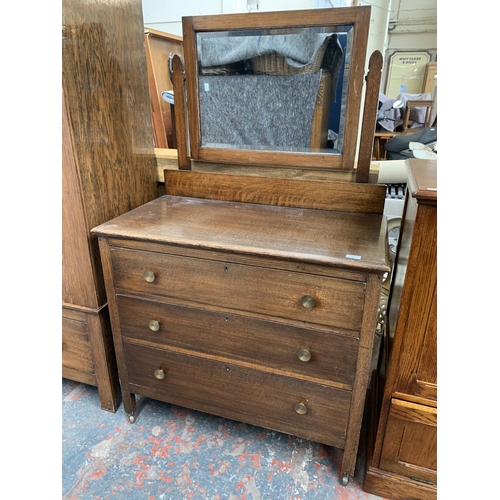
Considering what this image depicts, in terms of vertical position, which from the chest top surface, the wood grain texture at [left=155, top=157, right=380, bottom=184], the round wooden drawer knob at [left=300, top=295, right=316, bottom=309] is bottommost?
the round wooden drawer knob at [left=300, top=295, right=316, bottom=309]

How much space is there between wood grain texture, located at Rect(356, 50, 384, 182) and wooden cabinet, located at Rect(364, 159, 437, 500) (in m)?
0.15

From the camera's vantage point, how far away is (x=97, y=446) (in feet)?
4.32

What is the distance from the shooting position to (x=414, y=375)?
3.26 feet

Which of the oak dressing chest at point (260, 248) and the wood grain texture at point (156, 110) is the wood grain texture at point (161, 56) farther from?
the oak dressing chest at point (260, 248)

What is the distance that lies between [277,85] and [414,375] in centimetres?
102

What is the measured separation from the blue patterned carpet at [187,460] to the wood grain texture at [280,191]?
856mm

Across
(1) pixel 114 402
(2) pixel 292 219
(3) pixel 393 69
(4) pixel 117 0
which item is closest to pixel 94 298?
(1) pixel 114 402

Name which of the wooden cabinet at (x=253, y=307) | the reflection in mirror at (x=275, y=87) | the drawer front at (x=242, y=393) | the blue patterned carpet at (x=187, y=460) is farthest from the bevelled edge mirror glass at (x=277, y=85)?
the blue patterned carpet at (x=187, y=460)

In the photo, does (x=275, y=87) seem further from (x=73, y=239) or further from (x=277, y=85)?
(x=73, y=239)

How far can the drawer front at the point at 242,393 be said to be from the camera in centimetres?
112

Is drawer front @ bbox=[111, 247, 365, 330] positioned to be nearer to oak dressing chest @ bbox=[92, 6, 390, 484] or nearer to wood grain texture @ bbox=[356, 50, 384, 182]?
oak dressing chest @ bbox=[92, 6, 390, 484]

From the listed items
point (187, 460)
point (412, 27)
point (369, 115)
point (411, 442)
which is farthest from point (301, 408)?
point (412, 27)

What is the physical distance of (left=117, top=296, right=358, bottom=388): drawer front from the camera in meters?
1.04

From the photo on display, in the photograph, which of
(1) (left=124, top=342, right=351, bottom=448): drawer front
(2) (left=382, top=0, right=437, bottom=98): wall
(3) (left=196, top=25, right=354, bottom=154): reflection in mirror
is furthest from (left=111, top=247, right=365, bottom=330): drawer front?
(2) (left=382, top=0, right=437, bottom=98): wall
